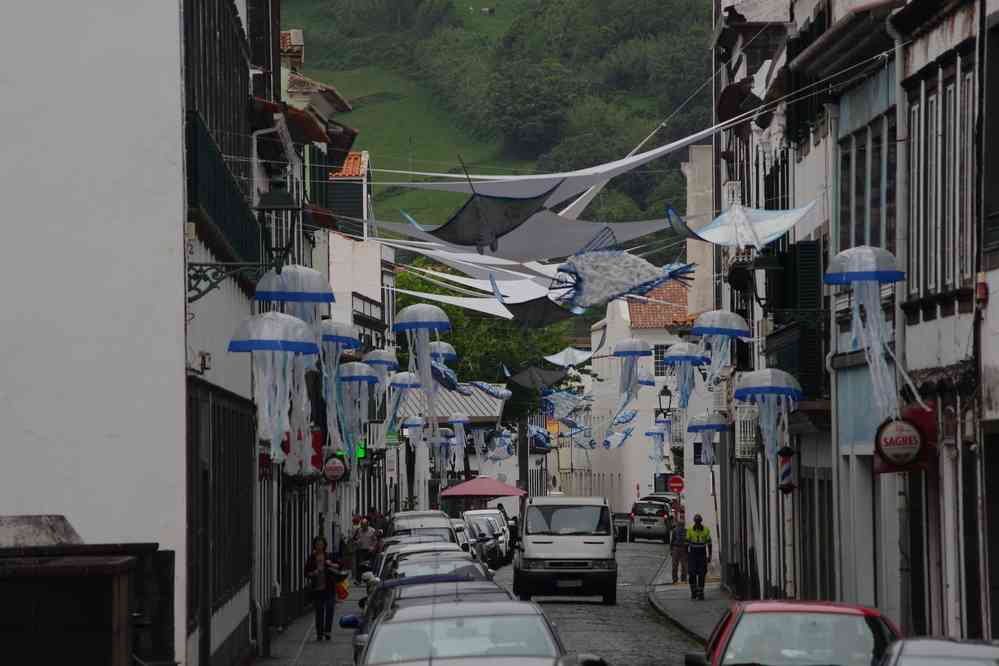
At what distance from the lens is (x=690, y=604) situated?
40250 millimetres

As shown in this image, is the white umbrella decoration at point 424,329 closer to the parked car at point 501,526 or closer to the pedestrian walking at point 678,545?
the pedestrian walking at point 678,545

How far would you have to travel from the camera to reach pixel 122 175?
18906 millimetres

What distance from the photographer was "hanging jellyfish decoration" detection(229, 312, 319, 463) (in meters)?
20.5

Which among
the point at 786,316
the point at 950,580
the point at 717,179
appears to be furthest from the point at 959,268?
the point at 717,179

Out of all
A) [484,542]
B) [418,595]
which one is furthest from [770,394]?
[484,542]

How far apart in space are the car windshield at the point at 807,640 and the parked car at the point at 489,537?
36.3 meters

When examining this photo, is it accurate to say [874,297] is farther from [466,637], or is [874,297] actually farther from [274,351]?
[466,637]

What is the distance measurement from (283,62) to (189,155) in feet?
91.2

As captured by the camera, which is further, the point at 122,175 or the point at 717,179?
the point at 717,179

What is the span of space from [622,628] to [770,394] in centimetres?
582

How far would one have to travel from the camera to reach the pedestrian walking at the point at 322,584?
31.1m

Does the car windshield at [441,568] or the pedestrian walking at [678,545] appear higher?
the car windshield at [441,568]

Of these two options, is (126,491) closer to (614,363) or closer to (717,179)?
(717,179)

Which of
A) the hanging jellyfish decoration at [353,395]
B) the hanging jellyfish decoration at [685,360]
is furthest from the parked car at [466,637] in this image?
the hanging jellyfish decoration at [353,395]
